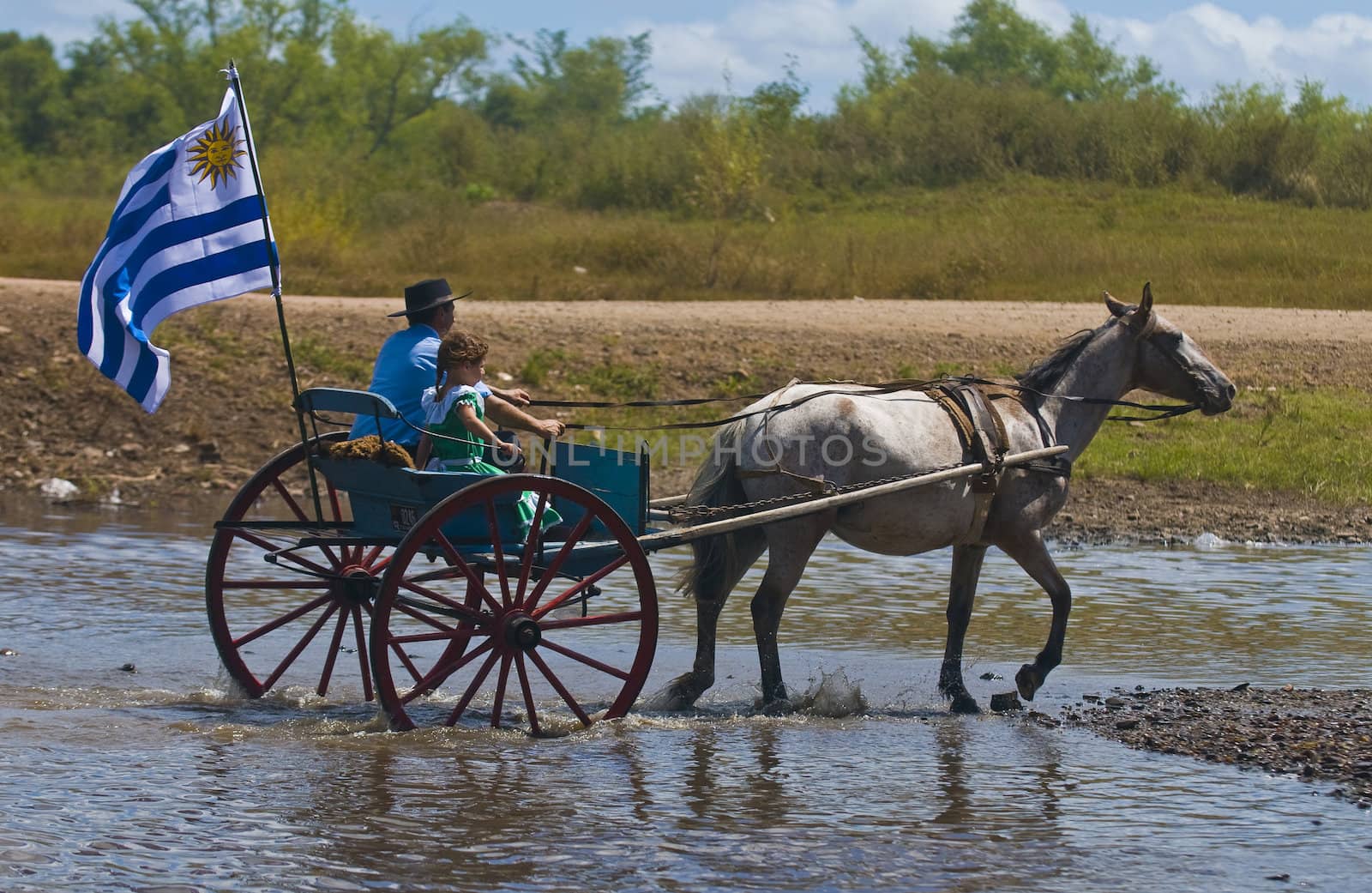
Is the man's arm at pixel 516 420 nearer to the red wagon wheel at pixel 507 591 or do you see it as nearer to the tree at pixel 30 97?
the red wagon wheel at pixel 507 591

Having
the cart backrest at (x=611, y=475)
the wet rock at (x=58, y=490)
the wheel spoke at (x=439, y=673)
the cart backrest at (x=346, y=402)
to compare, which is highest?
the cart backrest at (x=346, y=402)

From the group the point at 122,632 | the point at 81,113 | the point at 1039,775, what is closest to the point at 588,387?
the point at 122,632

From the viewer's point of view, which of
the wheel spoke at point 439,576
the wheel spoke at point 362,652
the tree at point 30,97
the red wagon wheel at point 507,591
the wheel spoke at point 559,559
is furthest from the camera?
the tree at point 30,97

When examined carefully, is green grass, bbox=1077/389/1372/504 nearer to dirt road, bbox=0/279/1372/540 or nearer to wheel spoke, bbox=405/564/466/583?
dirt road, bbox=0/279/1372/540

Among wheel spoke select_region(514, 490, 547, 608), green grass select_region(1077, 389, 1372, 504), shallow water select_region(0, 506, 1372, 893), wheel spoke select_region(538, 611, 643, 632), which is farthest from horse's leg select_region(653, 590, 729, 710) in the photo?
green grass select_region(1077, 389, 1372, 504)

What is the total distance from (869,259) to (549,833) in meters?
16.5

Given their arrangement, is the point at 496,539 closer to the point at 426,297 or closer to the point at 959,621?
the point at 426,297

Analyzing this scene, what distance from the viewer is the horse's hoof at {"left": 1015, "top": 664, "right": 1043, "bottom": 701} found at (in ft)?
24.2

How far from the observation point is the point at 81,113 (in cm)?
5116

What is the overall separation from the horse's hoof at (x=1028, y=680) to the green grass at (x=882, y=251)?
12.1 m

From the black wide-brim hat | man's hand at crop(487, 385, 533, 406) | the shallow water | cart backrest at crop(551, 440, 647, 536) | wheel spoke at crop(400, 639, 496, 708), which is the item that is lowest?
the shallow water

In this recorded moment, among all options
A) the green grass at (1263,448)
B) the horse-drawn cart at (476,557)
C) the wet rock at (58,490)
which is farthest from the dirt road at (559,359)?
the horse-drawn cart at (476,557)

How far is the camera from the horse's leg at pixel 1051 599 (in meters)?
7.39

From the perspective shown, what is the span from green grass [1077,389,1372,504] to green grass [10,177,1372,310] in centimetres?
460
